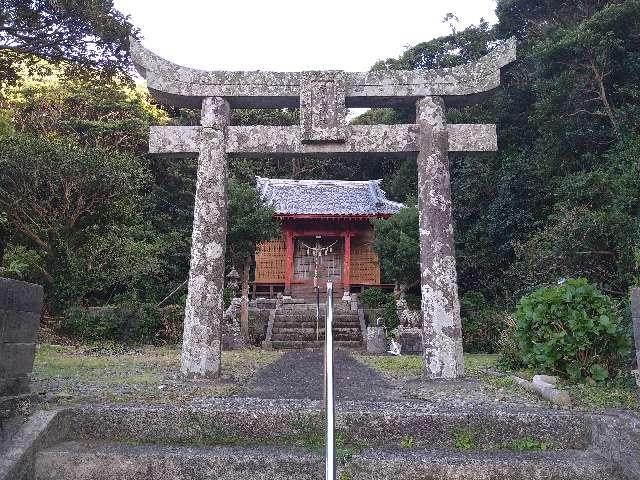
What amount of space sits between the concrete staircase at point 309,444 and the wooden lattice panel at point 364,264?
17123 mm

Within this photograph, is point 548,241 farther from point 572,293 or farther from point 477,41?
point 477,41

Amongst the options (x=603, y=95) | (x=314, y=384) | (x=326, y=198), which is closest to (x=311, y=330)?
(x=326, y=198)

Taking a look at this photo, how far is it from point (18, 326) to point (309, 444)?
2.22 meters

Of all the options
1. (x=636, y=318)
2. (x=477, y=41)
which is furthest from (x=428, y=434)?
(x=477, y=41)

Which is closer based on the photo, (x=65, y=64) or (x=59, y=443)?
(x=59, y=443)

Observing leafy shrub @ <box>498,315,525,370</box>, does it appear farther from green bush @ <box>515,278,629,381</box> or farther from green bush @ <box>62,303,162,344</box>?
green bush @ <box>62,303,162,344</box>

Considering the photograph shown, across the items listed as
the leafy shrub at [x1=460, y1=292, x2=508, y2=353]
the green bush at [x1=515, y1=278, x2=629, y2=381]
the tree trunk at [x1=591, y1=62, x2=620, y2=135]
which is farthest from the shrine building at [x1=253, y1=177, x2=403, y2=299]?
the green bush at [x1=515, y1=278, x2=629, y2=381]

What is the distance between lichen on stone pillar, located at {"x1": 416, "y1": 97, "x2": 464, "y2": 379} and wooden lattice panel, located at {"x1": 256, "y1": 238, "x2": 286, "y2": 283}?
15.0 metres

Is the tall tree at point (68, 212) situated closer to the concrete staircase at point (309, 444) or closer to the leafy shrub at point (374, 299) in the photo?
the leafy shrub at point (374, 299)

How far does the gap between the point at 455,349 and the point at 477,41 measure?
20.1 m

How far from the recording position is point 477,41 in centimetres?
2284

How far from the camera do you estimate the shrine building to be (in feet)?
66.6

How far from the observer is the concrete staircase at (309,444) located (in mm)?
3262

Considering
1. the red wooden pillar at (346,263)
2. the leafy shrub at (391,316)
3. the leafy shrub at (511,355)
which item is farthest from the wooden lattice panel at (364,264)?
the leafy shrub at (511,355)
